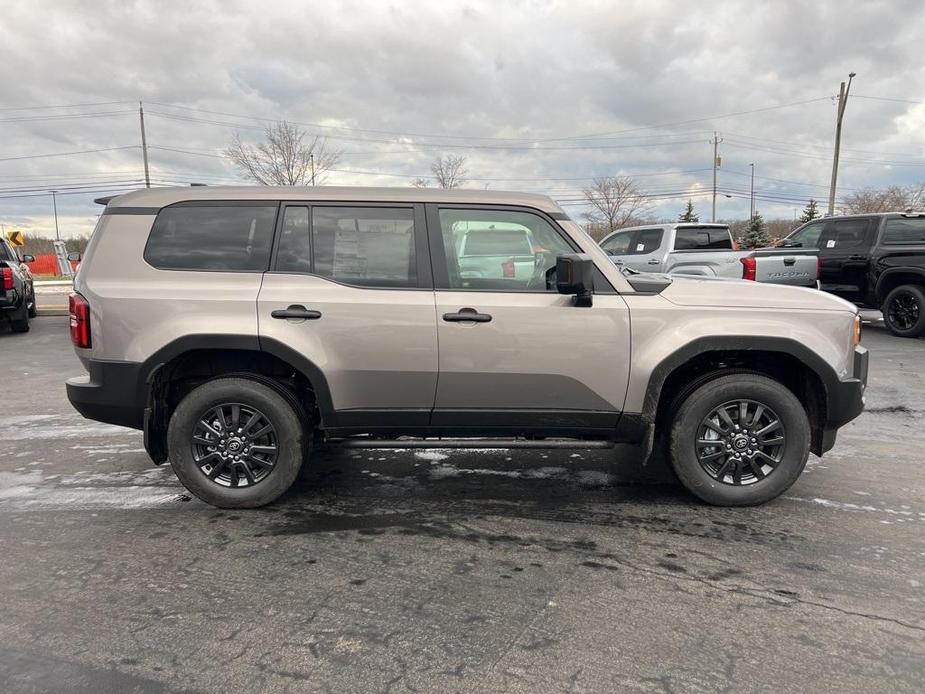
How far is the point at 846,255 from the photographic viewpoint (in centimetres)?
1102

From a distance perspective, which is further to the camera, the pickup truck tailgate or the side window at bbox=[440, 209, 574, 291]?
the pickup truck tailgate

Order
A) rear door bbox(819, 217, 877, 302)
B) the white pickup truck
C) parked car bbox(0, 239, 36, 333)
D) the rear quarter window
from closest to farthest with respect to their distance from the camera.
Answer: the white pickup truck
the rear quarter window
rear door bbox(819, 217, 877, 302)
parked car bbox(0, 239, 36, 333)

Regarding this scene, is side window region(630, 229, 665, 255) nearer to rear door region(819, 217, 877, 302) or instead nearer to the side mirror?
rear door region(819, 217, 877, 302)

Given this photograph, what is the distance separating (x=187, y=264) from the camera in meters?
3.77

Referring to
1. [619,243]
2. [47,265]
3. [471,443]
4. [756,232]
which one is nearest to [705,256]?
[619,243]

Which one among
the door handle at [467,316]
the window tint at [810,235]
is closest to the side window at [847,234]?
the window tint at [810,235]

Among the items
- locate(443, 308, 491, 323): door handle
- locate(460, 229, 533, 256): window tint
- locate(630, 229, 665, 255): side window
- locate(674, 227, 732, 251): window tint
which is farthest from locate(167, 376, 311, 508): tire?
locate(630, 229, 665, 255): side window

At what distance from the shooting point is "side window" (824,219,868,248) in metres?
11.0

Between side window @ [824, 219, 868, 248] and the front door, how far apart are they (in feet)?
31.3

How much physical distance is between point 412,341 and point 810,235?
10.7 metres

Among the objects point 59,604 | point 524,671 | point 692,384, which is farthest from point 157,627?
point 692,384

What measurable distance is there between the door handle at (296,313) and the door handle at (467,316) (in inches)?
29.5

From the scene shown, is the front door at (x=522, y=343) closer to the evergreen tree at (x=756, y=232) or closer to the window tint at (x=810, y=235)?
the window tint at (x=810, y=235)

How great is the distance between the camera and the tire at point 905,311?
10.1m
